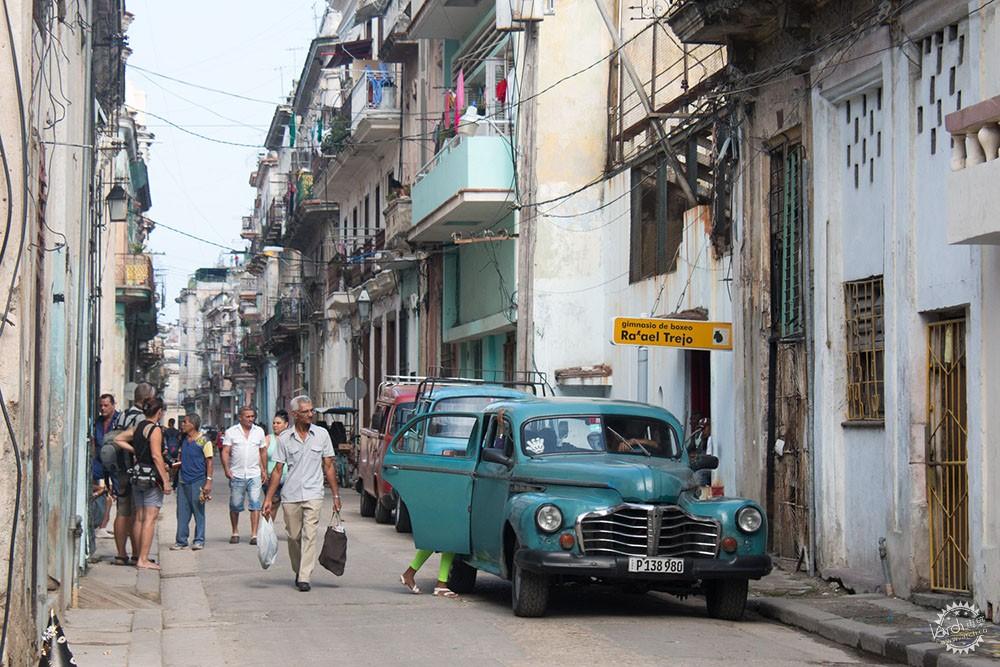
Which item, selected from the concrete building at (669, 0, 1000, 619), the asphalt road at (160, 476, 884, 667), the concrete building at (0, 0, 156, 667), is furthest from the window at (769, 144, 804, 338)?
the concrete building at (0, 0, 156, 667)

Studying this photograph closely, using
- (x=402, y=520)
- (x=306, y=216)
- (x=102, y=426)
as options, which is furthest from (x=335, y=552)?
(x=306, y=216)

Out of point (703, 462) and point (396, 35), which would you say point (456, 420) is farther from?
point (396, 35)

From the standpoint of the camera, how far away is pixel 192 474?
745 inches

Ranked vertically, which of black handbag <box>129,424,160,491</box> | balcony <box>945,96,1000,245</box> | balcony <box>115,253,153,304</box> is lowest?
black handbag <box>129,424,160,491</box>

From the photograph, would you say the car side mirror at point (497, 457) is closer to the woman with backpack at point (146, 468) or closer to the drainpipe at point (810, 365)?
the drainpipe at point (810, 365)

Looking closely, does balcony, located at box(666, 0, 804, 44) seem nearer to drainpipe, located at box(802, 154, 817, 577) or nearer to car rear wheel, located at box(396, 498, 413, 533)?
drainpipe, located at box(802, 154, 817, 577)

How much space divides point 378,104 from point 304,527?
1028 inches

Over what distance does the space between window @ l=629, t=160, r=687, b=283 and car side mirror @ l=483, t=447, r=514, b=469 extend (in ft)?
28.2

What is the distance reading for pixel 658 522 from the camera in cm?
1242

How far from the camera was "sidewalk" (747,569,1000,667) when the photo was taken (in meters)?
10.6

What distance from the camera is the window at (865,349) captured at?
14.8 metres

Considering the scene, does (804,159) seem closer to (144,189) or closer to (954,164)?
(954,164)

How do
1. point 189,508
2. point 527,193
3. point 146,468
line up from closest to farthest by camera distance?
point 146,468 → point 189,508 → point 527,193

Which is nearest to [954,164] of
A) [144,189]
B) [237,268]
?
[144,189]
